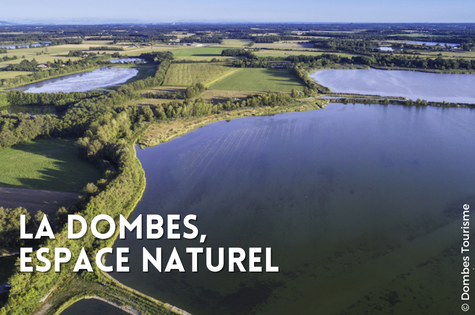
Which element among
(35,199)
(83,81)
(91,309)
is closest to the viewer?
(91,309)

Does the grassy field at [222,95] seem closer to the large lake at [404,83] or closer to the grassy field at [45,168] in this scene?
the large lake at [404,83]

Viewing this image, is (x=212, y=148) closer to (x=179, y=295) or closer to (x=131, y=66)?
(x=179, y=295)

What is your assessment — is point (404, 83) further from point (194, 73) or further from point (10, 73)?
point (10, 73)

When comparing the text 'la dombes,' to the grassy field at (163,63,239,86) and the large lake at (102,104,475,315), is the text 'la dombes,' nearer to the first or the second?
the large lake at (102,104,475,315)

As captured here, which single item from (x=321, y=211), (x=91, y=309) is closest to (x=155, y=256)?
(x=91, y=309)

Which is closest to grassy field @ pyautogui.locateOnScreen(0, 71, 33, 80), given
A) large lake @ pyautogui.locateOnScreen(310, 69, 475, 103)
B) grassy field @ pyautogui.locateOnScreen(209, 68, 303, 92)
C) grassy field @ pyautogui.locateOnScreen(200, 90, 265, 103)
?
grassy field @ pyautogui.locateOnScreen(209, 68, 303, 92)

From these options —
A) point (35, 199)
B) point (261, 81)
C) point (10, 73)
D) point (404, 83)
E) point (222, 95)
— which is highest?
point (10, 73)
